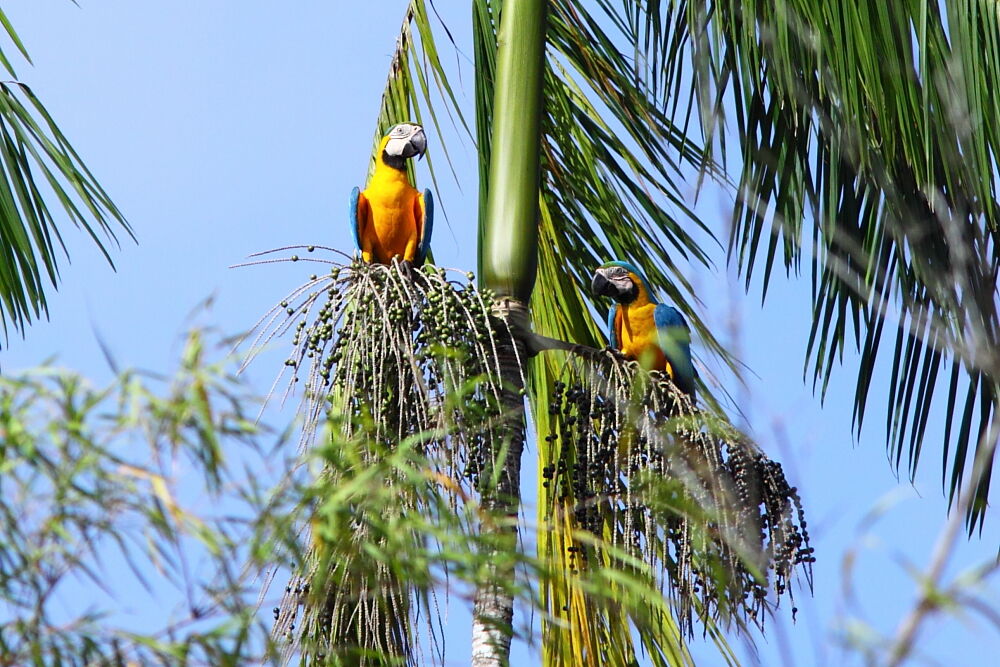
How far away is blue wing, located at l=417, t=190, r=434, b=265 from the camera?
423 cm

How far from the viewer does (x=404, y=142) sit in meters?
4.26

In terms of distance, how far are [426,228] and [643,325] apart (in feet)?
2.54

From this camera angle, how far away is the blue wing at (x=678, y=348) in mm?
3943

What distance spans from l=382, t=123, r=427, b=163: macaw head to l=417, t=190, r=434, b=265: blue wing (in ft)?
0.47

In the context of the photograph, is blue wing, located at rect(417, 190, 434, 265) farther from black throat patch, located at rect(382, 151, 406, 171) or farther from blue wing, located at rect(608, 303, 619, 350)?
blue wing, located at rect(608, 303, 619, 350)

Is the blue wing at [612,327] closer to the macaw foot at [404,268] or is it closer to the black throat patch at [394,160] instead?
the black throat patch at [394,160]

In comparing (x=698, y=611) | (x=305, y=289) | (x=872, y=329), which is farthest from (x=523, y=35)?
(x=698, y=611)

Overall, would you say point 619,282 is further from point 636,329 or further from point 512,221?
point 512,221

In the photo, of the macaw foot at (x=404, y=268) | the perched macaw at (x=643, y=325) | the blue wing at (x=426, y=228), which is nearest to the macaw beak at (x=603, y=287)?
the perched macaw at (x=643, y=325)

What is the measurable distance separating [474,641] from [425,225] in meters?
1.68

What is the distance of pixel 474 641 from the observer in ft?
9.59

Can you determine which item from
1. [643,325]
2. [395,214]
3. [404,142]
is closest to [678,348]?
[643,325]

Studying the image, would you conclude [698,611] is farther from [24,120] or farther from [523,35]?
[24,120]

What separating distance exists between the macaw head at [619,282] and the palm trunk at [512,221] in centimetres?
70
